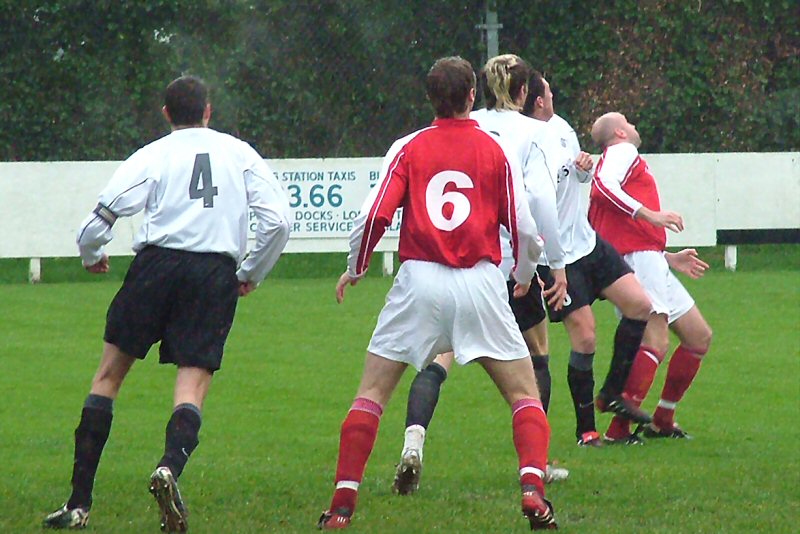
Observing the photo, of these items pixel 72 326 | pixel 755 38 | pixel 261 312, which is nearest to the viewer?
pixel 72 326

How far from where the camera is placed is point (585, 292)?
7.50 metres

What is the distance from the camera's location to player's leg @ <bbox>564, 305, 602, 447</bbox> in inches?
293

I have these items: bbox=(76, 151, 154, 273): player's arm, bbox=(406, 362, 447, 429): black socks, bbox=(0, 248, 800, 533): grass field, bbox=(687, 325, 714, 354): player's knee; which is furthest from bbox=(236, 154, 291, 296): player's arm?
bbox=(687, 325, 714, 354): player's knee

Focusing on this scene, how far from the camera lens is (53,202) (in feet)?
58.4

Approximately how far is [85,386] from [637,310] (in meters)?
3.94

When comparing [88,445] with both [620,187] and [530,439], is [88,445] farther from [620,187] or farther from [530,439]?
[620,187]

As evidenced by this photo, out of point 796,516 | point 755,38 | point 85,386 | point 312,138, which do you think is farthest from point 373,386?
point 755,38

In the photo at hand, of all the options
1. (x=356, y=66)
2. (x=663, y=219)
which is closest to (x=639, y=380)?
(x=663, y=219)

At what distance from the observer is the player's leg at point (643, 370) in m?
7.89

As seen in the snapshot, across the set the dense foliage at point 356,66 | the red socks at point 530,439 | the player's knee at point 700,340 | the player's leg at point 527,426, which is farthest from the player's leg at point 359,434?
the dense foliage at point 356,66

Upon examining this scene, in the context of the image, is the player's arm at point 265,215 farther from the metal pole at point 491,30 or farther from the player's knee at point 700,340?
the metal pole at point 491,30

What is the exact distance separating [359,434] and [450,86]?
133 centimetres

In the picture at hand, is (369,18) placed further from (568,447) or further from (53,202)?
(568,447)

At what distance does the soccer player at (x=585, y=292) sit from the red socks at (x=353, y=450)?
1.65 m
